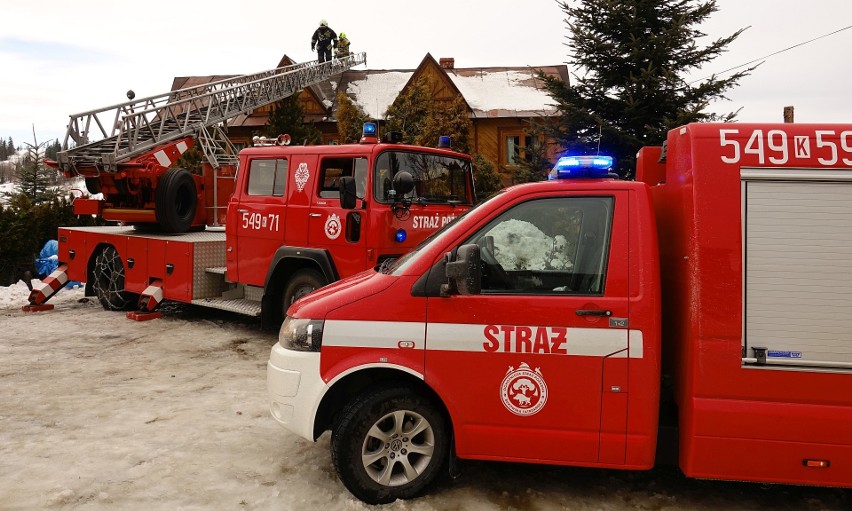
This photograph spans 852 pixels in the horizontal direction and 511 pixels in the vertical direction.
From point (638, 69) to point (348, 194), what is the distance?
22.8 ft

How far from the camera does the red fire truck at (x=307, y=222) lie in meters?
6.93

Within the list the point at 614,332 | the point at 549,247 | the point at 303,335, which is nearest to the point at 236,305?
the point at 303,335

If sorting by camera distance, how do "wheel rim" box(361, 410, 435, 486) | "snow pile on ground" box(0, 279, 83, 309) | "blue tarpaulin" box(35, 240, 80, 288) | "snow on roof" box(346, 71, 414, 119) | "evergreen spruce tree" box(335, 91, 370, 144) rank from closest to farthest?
"wheel rim" box(361, 410, 435, 486) → "snow pile on ground" box(0, 279, 83, 309) → "blue tarpaulin" box(35, 240, 80, 288) → "evergreen spruce tree" box(335, 91, 370, 144) → "snow on roof" box(346, 71, 414, 119)

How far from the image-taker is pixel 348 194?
22.3 feet

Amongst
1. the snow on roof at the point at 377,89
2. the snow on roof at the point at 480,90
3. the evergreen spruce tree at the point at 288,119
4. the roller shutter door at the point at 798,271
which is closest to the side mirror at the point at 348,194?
the roller shutter door at the point at 798,271

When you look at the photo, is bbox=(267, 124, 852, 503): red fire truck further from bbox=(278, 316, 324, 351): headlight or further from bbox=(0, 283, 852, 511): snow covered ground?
bbox=(0, 283, 852, 511): snow covered ground

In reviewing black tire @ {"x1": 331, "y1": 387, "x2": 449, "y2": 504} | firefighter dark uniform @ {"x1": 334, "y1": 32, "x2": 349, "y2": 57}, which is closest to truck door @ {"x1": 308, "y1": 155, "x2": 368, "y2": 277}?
black tire @ {"x1": 331, "y1": 387, "x2": 449, "y2": 504}

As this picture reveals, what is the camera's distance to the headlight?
3.82 metres

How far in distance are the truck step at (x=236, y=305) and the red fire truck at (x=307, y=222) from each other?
19 millimetres

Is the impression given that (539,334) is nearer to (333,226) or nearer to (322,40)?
(333,226)

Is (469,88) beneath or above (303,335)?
above

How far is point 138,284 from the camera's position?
980 cm

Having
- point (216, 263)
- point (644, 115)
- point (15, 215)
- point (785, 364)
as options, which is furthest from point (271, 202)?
point (15, 215)

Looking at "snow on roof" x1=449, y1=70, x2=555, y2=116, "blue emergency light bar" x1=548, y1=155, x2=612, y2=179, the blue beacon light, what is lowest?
"blue emergency light bar" x1=548, y1=155, x2=612, y2=179
